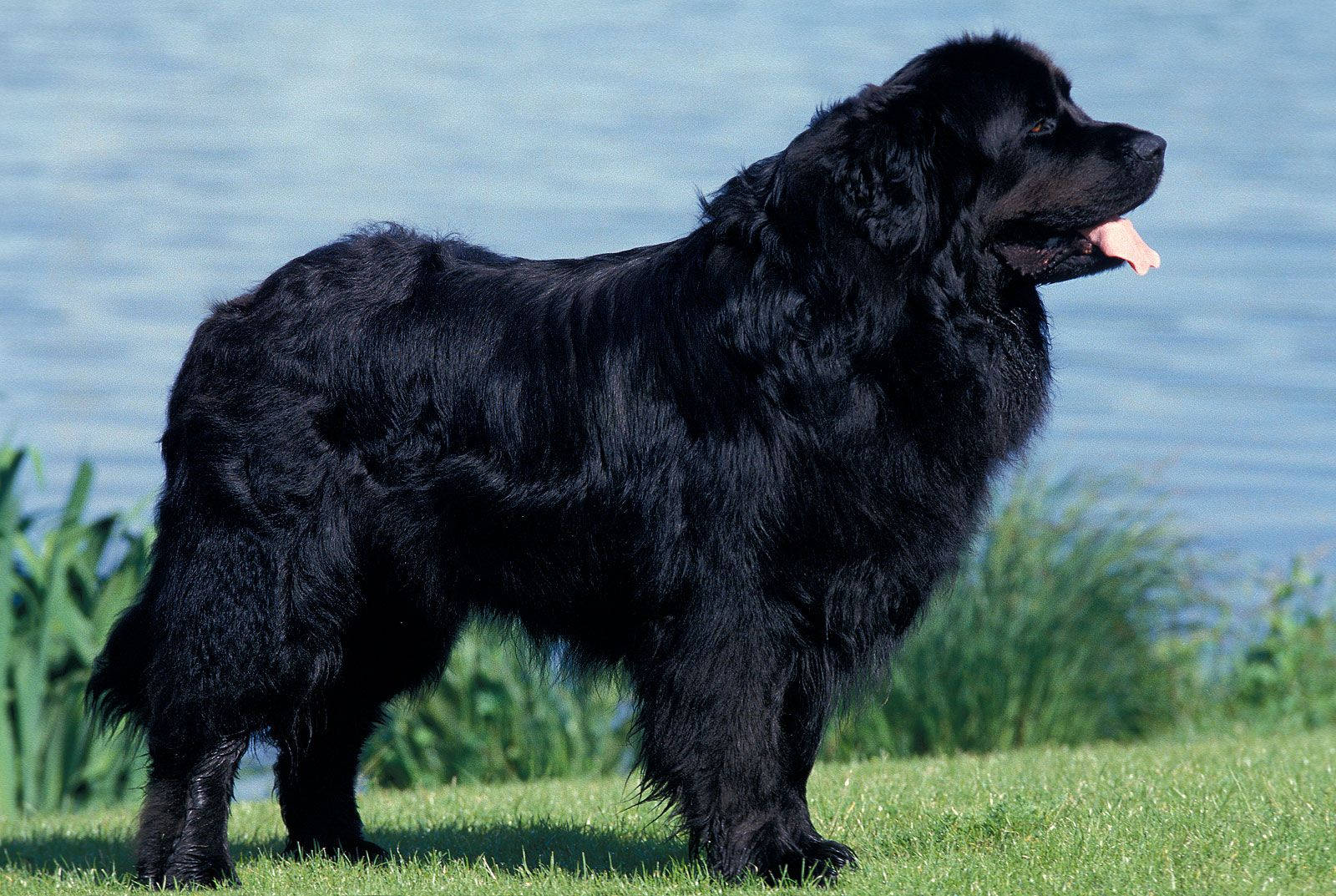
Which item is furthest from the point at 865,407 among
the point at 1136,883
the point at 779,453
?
the point at 1136,883

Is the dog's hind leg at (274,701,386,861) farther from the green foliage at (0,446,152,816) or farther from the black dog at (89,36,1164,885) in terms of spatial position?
the green foliage at (0,446,152,816)

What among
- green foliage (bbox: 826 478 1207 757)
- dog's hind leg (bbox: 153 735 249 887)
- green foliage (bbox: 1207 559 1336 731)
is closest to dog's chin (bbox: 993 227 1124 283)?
dog's hind leg (bbox: 153 735 249 887)

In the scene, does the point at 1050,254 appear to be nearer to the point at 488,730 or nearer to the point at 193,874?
the point at 193,874

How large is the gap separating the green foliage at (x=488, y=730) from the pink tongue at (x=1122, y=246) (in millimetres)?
4392

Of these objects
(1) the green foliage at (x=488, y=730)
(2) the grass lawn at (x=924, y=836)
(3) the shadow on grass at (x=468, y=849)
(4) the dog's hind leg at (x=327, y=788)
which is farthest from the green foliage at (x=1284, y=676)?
(4) the dog's hind leg at (x=327, y=788)

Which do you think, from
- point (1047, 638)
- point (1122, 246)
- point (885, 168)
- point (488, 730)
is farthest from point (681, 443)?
point (1047, 638)

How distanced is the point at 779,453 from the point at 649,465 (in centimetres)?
36

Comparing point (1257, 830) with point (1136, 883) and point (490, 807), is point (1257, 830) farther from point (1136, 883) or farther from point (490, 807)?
point (490, 807)

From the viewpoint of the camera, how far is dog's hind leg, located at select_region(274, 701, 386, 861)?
5031 mm

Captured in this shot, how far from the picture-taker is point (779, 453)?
409cm

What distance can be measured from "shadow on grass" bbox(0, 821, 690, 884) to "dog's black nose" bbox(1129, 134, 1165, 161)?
7.47 feet

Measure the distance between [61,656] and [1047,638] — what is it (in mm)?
4835

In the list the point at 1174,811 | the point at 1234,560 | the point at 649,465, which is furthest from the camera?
the point at 1234,560

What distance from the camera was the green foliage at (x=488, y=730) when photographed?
795cm
